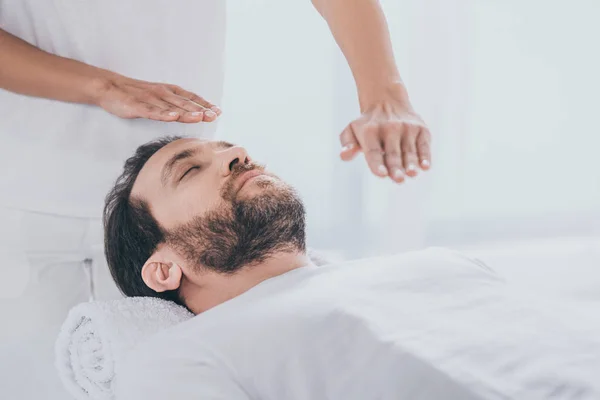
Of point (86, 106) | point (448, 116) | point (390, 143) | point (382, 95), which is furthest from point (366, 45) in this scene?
point (448, 116)

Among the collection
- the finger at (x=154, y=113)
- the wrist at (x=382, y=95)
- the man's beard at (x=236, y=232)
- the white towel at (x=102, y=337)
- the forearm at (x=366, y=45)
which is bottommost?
the white towel at (x=102, y=337)

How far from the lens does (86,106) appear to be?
1543 mm

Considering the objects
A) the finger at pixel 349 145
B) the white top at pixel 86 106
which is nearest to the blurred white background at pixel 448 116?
the white top at pixel 86 106

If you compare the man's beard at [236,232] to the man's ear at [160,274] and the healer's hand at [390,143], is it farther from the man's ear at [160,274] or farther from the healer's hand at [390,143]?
the healer's hand at [390,143]

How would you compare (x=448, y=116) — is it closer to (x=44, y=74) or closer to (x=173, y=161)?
(x=173, y=161)

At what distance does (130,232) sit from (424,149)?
0.58 m

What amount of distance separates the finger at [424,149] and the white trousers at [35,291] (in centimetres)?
72

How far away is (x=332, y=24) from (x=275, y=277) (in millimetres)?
612

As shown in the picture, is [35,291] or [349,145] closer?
[349,145]

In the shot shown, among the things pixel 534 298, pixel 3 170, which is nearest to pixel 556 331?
pixel 534 298

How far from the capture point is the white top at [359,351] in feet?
3.56

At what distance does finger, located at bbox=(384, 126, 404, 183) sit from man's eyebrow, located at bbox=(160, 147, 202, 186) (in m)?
0.39

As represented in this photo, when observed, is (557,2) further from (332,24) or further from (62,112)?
(62,112)

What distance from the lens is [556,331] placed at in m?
1.22
